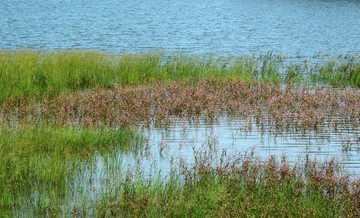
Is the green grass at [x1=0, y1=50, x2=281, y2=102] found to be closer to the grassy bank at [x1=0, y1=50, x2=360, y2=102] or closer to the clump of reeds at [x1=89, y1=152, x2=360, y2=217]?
the grassy bank at [x1=0, y1=50, x2=360, y2=102]

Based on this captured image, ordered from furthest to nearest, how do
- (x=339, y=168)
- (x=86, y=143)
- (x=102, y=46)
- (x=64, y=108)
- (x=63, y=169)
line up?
(x=102, y=46) → (x=64, y=108) → (x=86, y=143) → (x=339, y=168) → (x=63, y=169)

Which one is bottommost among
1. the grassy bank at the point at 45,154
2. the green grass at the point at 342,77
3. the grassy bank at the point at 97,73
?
the green grass at the point at 342,77

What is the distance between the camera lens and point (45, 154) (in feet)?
29.0

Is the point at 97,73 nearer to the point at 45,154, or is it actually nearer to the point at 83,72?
the point at 83,72

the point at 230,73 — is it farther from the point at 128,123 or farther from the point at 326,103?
the point at 128,123

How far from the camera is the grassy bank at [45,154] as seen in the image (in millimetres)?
7288

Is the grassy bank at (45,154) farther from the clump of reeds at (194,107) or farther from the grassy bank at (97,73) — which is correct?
the grassy bank at (97,73)

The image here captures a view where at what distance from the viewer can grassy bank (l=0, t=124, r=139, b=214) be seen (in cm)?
729

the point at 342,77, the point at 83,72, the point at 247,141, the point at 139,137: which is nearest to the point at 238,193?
the point at 247,141

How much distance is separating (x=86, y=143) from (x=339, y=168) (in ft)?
16.6

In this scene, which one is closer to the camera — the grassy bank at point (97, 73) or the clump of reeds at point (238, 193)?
the clump of reeds at point (238, 193)

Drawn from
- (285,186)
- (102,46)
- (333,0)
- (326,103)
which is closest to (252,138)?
(285,186)

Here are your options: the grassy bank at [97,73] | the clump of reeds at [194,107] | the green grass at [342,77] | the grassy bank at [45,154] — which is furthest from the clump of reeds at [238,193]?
the green grass at [342,77]

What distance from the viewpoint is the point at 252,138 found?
35.4 ft
